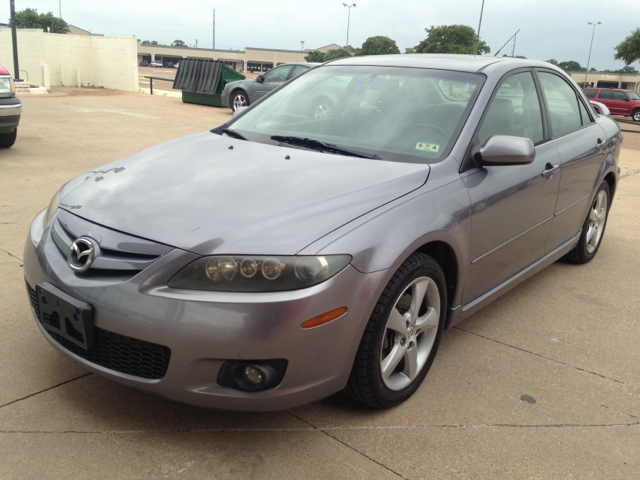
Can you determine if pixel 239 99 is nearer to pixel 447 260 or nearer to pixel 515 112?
pixel 515 112

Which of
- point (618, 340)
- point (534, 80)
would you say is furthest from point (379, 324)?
point (534, 80)

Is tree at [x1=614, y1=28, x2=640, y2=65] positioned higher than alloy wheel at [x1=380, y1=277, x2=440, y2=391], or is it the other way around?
tree at [x1=614, y1=28, x2=640, y2=65]

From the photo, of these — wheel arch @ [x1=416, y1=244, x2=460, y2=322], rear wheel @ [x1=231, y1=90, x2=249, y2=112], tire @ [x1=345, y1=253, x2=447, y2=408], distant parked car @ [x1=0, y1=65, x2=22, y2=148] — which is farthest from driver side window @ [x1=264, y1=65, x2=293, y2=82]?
tire @ [x1=345, y1=253, x2=447, y2=408]

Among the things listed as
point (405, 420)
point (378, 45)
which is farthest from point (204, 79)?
point (378, 45)

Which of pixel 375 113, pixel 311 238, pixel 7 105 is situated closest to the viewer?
pixel 311 238

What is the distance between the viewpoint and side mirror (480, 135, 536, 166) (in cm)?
287

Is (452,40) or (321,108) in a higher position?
(452,40)

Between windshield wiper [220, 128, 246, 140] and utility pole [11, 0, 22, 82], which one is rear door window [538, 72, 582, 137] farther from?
utility pole [11, 0, 22, 82]

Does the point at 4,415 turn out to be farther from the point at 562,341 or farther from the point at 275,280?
the point at 562,341

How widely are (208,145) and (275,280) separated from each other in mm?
1431

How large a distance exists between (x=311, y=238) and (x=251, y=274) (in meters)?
0.26

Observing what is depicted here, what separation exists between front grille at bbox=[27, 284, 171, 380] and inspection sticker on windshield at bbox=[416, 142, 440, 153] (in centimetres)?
164

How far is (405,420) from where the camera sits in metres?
2.57

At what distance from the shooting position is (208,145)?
3260mm
